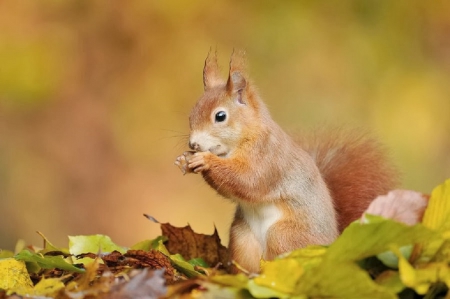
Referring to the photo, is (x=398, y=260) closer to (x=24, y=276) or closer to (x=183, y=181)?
(x=24, y=276)

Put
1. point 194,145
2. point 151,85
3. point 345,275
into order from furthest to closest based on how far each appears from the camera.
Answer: point 151,85 → point 194,145 → point 345,275

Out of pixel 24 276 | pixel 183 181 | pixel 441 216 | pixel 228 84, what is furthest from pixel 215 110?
pixel 183 181

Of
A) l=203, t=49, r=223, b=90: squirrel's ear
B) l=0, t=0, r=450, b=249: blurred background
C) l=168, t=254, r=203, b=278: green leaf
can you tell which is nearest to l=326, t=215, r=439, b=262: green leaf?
l=168, t=254, r=203, b=278: green leaf

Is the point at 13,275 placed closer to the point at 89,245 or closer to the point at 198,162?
the point at 89,245

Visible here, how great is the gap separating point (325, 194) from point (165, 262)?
16.7 inches

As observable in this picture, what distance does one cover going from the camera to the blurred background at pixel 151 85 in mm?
2904

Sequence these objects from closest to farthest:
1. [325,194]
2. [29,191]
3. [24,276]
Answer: [24,276], [325,194], [29,191]

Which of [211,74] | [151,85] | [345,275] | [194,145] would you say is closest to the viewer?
[345,275]

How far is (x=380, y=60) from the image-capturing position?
2982 mm

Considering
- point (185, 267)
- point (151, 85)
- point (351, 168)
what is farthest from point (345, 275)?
point (151, 85)

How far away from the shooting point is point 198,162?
1.38m

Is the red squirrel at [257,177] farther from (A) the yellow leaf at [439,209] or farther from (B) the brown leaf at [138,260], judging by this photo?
(A) the yellow leaf at [439,209]

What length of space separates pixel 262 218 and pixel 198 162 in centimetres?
17

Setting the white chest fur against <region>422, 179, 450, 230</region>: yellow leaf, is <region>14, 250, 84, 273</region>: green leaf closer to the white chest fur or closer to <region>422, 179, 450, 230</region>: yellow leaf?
the white chest fur
